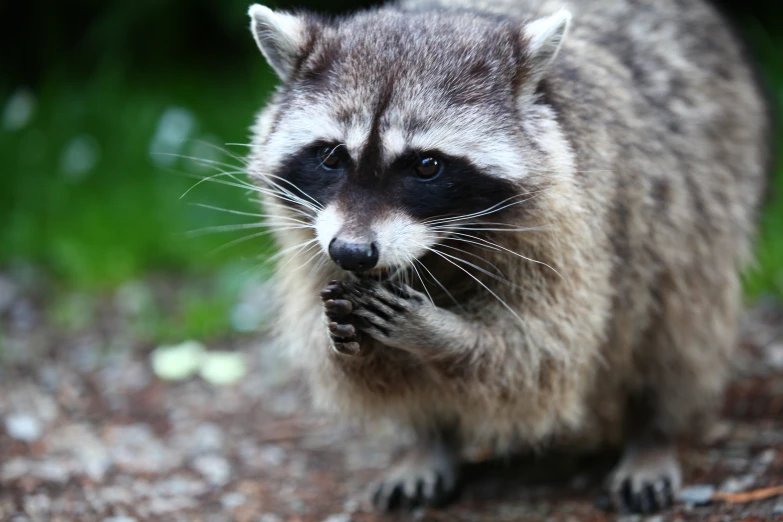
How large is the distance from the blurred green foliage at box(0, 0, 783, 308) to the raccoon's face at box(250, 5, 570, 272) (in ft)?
6.64

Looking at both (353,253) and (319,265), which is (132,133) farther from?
(353,253)

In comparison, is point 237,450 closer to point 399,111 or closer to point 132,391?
point 132,391

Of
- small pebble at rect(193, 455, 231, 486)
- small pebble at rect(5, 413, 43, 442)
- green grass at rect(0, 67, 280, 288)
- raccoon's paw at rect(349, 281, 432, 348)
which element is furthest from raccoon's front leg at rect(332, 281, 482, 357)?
green grass at rect(0, 67, 280, 288)

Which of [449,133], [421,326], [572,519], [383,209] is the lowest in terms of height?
[572,519]

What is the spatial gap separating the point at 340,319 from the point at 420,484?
1.19 meters

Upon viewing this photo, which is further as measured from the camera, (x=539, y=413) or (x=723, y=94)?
(x=723, y=94)

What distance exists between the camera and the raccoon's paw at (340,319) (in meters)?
2.94

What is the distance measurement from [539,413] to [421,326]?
2.37 feet

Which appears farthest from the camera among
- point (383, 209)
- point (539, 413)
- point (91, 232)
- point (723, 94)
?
point (91, 232)

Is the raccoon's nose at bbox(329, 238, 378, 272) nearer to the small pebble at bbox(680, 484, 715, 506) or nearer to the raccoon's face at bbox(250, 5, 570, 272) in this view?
the raccoon's face at bbox(250, 5, 570, 272)

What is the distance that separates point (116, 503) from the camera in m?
3.80

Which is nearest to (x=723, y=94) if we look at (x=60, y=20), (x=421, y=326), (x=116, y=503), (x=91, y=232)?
(x=421, y=326)

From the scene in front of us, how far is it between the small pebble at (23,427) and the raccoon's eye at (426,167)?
2478 millimetres

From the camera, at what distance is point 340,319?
2.99 m
